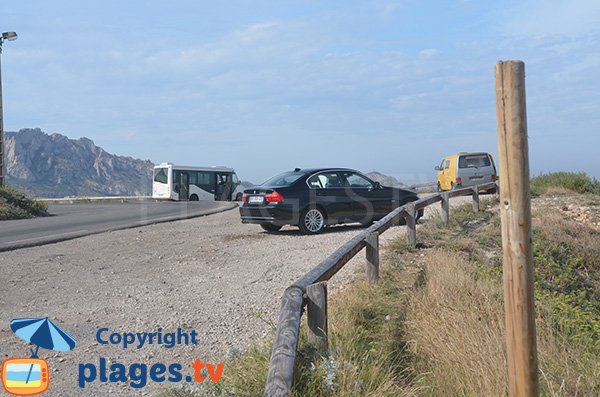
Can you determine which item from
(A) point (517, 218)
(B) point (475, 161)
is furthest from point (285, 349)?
(B) point (475, 161)

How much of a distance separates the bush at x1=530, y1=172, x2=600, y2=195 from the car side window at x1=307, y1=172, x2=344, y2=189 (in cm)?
1079

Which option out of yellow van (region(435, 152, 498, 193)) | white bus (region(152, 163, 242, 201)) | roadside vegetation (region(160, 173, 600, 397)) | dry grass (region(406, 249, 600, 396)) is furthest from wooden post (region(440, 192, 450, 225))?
white bus (region(152, 163, 242, 201))

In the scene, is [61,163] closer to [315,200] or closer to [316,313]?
[315,200]

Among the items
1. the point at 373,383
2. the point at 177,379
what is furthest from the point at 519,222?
the point at 177,379

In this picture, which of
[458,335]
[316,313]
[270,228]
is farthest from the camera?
[270,228]

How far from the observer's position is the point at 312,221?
14.7m

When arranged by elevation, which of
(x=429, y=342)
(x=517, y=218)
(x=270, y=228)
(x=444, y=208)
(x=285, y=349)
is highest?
(x=517, y=218)

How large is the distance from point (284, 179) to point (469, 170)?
46.5ft

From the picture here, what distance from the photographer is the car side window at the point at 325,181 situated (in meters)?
15.0

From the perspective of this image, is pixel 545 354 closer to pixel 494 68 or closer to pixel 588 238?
pixel 494 68

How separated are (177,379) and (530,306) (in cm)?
274

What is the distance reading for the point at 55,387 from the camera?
4.99 metres

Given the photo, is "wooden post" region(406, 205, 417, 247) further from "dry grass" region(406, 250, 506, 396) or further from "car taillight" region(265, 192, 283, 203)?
"car taillight" region(265, 192, 283, 203)

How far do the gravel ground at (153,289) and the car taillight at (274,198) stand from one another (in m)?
0.77
